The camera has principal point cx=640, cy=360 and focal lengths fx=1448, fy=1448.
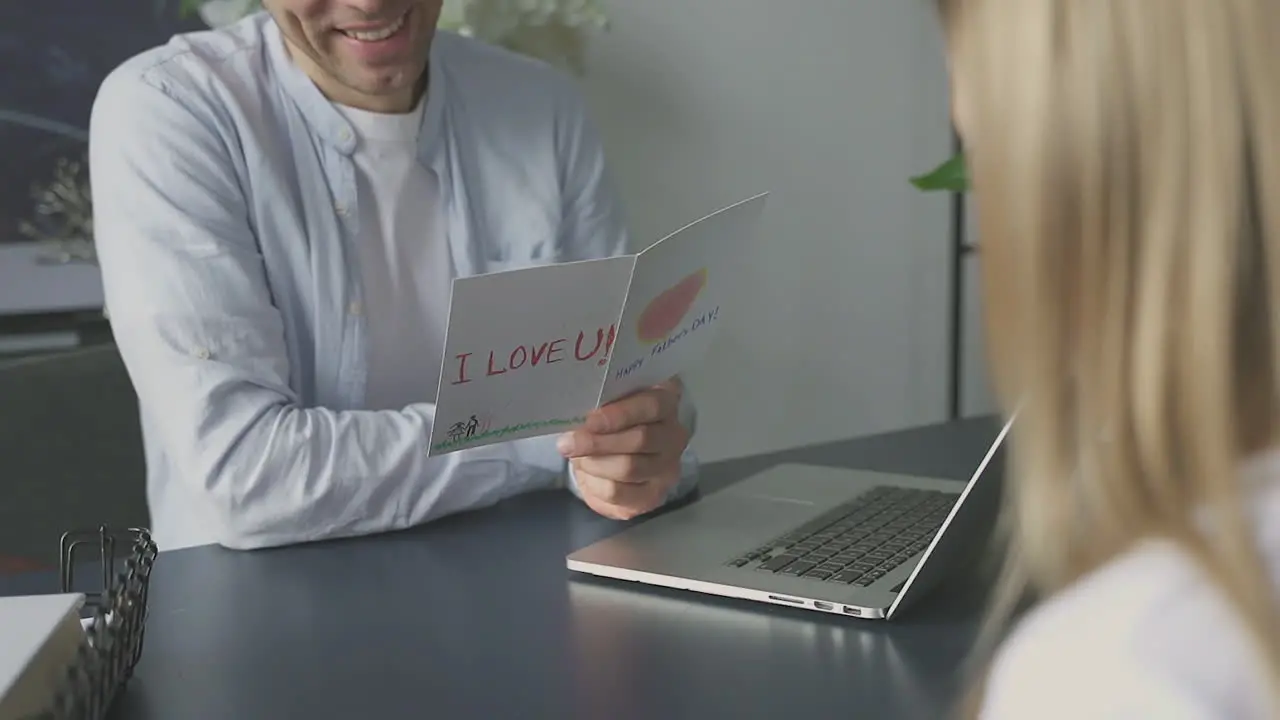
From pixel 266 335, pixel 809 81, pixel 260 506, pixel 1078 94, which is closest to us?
pixel 1078 94

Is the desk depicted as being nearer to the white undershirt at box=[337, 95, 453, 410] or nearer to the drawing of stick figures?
the white undershirt at box=[337, 95, 453, 410]

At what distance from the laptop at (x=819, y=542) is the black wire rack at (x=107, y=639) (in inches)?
12.9

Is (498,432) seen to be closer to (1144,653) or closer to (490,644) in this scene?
(490,644)

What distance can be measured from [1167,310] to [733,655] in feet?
1.58

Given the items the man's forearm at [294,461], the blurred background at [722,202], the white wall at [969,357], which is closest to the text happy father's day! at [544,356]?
the man's forearm at [294,461]

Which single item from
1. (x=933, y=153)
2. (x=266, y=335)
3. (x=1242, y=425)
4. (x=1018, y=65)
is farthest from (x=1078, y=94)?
(x=933, y=153)

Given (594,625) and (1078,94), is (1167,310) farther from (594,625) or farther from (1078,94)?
(594,625)

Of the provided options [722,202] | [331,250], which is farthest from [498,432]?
[722,202]

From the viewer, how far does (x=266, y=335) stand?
1361 millimetres

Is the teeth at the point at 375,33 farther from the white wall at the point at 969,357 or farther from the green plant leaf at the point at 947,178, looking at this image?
the white wall at the point at 969,357

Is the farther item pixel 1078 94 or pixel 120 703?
pixel 120 703

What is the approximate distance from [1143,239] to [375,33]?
1.15m

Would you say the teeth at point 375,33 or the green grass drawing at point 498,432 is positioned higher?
the teeth at point 375,33

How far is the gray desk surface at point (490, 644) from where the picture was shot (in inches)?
33.5
